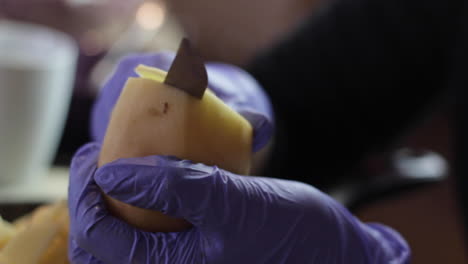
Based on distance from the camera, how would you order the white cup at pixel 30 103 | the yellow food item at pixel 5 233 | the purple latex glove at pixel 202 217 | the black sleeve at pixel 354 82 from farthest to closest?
the black sleeve at pixel 354 82 → the white cup at pixel 30 103 → the yellow food item at pixel 5 233 → the purple latex glove at pixel 202 217

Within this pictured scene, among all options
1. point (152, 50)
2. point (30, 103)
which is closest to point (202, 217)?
point (30, 103)

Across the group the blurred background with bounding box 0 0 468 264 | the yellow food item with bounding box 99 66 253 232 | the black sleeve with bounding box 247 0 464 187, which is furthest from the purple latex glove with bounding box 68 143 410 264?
the black sleeve with bounding box 247 0 464 187

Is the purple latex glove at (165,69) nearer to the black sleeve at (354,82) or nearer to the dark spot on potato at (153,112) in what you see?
the dark spot on potato at (153,112)

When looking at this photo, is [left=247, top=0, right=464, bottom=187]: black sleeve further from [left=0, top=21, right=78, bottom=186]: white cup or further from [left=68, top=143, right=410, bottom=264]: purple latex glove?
[left=68, top=143, right=410, bottom=264]: purple latex glove

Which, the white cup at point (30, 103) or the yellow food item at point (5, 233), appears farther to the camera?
the white cup at point (30, 103)

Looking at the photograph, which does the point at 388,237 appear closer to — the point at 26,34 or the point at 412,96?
the point at 412,96

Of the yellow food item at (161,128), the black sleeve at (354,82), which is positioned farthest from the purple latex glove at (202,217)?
the black sleeve at (354,82)
